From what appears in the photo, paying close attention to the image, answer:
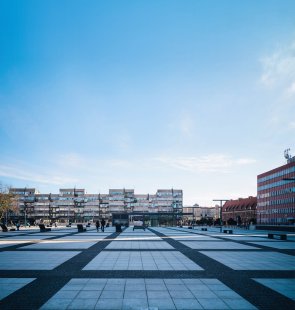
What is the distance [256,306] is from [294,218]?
85302 mm

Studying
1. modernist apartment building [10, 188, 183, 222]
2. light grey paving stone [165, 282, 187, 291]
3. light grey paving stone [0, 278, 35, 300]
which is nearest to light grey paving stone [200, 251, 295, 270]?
light grey paving stone [165, 282, 187, 291]

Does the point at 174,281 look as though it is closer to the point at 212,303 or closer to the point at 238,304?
the point at 212,303

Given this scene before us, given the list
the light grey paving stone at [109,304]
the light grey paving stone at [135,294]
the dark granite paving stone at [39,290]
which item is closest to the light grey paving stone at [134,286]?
the light grey paving stone at [135,294]

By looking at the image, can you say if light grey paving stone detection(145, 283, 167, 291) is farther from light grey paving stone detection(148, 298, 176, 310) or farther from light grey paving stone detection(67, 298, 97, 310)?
light grey paving stone detection(67, 298, 97, 310)

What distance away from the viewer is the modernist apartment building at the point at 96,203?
150875 mm

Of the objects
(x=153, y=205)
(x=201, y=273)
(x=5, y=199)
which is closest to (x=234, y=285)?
(x=201, y=273)

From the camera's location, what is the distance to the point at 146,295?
29.2 feet

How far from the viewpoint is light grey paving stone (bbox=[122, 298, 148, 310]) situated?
7.79 metres

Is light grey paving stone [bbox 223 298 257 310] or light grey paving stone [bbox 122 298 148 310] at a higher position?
light grey paving stone [bbox 122 298 148 310]

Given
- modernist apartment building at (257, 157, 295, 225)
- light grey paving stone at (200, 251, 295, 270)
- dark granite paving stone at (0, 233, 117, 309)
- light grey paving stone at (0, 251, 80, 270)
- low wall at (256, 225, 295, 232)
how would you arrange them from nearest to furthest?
dark granite paving stone at (0, 233, 117, 309)
light grey paving stone at (0, 251, 80, 270)
light grey paving stone at (200, 251, 295, 270)
low wall at (256, 225, 295, 232)
modernist apartment building at (257, 157, 295, 225)

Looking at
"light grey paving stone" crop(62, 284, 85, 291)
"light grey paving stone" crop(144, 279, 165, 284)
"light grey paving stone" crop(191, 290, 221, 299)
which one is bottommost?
"light grey paving stone" crop(144, 279, 165, 284)

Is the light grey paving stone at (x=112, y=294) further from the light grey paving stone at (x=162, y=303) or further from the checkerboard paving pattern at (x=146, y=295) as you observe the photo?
the light grey paving stone at (x=162, y=303)

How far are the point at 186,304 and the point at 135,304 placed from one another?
52.4 inches

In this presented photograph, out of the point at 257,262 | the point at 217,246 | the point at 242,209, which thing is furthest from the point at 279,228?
the point at 242,209
